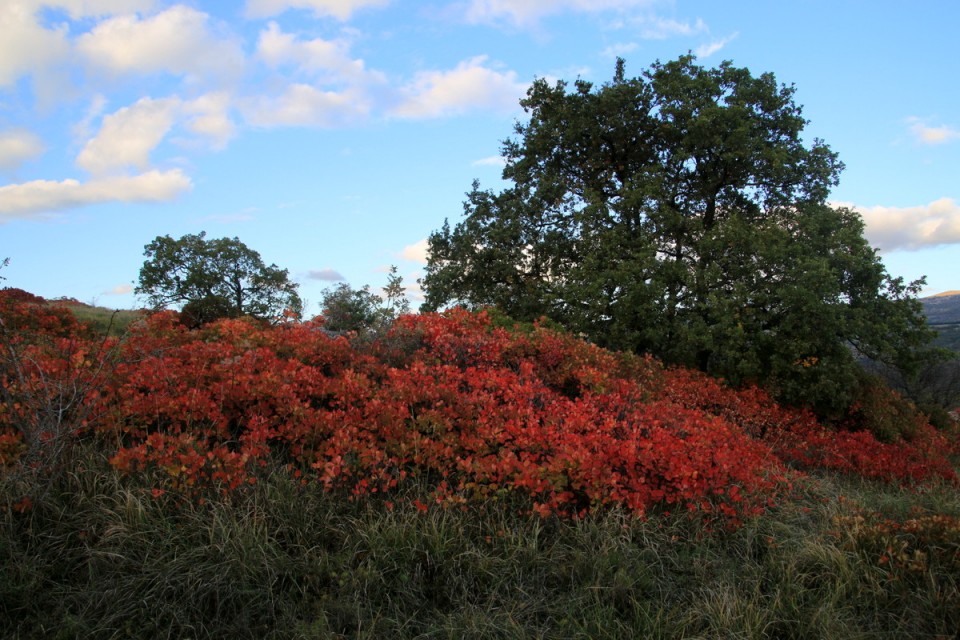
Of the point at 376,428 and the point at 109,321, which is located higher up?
the point at 109,321

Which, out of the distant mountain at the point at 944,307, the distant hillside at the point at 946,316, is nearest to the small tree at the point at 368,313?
the distant hillside at the point at 946,316

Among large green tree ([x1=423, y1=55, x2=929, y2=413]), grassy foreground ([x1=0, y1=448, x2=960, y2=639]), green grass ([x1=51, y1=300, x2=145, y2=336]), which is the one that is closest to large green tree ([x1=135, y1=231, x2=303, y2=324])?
green grass ([x1=51, y1=300, x2=145, y2=336])

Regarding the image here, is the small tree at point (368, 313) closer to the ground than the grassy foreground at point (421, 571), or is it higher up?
higher up

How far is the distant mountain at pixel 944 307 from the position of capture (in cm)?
4178

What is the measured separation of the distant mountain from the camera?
41.8 metres

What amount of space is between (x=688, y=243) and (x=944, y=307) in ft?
169

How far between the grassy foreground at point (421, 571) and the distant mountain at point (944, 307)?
4412 centimetres

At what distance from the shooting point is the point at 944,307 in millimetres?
50656

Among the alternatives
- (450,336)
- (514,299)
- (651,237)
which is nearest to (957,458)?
(651,237)

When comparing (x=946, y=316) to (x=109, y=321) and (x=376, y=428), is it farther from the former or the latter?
(x=109, y=321)

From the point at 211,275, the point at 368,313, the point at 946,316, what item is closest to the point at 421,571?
the point at 368,313

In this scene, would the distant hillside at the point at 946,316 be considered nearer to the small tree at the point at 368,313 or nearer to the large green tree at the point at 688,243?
the large green tree at the point at 688,243

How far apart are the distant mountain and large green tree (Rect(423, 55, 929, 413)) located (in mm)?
34325

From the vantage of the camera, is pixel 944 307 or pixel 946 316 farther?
pixel 944 307
